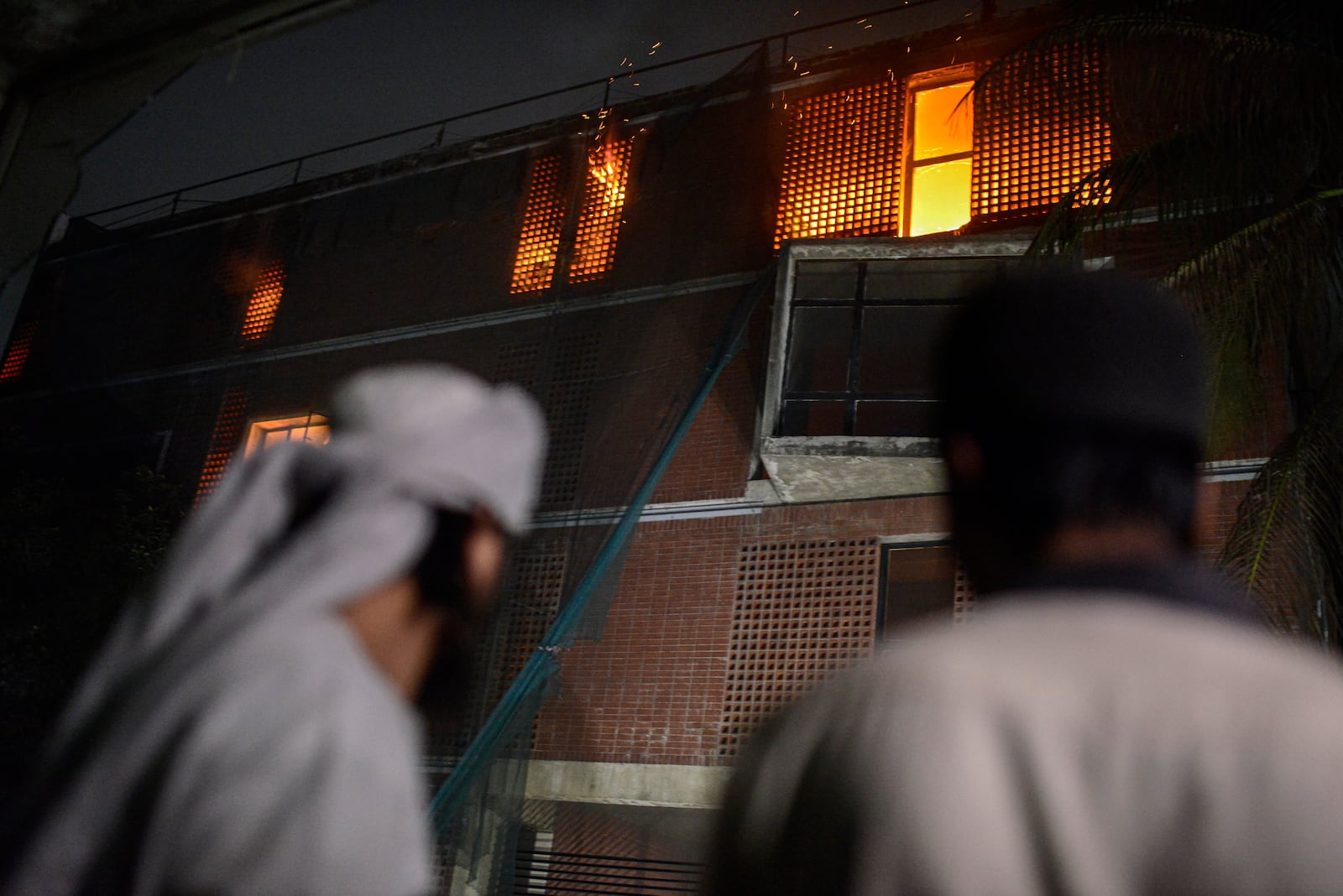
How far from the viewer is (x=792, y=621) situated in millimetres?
10000

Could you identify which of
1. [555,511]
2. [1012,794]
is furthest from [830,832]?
[555,511]

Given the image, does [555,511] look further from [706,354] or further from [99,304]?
[99,304]

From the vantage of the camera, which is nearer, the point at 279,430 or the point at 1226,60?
the point at 1226,60

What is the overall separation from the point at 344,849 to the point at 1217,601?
2.62 ft

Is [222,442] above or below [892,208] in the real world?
below

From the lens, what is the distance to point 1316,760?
0.68 metres

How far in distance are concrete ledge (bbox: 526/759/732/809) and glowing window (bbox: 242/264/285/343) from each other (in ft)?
24.9

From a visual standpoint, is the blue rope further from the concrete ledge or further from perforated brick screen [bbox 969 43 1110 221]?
perforated brick screen [bbox 969 43 1110 221]

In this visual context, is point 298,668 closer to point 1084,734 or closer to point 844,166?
point 1084,734

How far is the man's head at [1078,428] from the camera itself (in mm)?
909

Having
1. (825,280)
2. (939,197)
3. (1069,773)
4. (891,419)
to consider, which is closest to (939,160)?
(939,197)

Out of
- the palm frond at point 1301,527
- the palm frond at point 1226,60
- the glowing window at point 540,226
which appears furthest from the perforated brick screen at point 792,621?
the palm frond at point 1226,60

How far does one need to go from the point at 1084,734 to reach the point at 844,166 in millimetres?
11414

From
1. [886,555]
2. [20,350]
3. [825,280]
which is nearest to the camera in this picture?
[886,555]
